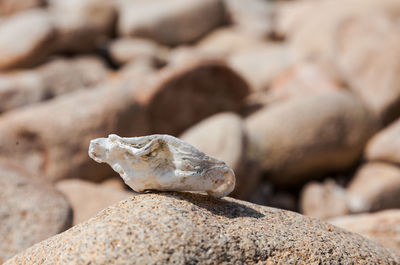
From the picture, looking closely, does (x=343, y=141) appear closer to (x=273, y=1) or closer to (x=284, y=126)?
(x=284, y=126)

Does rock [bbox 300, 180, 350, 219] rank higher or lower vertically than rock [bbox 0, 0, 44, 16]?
lower

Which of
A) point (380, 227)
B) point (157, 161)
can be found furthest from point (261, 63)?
point (157, 161)

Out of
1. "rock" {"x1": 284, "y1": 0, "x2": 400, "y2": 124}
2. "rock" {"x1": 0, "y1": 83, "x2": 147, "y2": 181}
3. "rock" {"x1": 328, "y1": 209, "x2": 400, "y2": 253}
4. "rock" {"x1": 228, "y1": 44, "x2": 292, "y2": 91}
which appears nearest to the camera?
"rock" {"x1": 328, "y1": 209, "x2": 400, "y2": 253}

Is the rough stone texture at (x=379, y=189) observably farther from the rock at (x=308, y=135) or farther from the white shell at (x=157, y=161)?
the white shell at (x=157, y=161)

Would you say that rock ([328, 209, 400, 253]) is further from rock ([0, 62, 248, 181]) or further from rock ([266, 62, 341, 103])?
rock ([266, 62, 341, 103])

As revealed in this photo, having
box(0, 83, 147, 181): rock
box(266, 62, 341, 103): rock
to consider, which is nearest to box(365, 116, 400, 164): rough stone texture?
box(266, 62, 341, 103): rock

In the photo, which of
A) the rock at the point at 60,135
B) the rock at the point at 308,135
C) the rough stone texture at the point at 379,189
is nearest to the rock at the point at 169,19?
the rock at the point at 308,135
